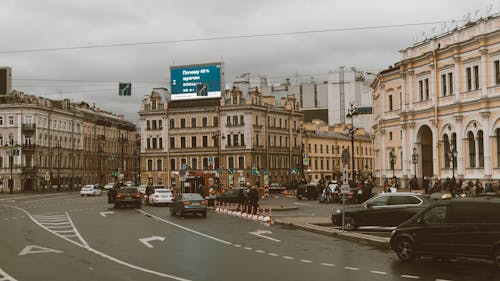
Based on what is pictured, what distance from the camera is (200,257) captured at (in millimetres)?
18078

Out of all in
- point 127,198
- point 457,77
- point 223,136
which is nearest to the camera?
point 127,198

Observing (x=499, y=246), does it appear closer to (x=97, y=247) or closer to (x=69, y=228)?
(x=97, y=247)

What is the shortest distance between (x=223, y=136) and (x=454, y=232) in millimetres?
85820

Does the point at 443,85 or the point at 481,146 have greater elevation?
the point at 443,85

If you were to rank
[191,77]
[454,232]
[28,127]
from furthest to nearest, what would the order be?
[28,127], [191,77], [454,232]

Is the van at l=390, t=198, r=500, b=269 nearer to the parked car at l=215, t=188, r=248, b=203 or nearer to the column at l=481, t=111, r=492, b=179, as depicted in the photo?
the parked car at l=215, t=188, r=248, b=203

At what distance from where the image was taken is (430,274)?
580 inches

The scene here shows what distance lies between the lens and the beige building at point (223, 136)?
333 ft

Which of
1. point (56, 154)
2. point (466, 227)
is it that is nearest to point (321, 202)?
point (466, 227)

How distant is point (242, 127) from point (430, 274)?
87.5 meters

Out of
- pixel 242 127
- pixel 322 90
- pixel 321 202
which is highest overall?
pixel 322 90

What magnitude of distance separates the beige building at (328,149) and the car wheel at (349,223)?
84.3m

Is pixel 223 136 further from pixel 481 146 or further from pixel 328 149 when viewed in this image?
pixel 481 146

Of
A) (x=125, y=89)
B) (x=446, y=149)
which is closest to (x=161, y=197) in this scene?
(x=125, y=89)
